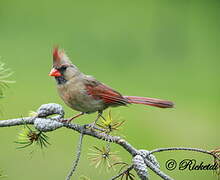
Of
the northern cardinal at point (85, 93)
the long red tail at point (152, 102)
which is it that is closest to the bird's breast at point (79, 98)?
the northern cardinal at point (85, 93)

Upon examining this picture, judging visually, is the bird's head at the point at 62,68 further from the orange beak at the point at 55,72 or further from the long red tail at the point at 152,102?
the long red tail at the point at 152,102

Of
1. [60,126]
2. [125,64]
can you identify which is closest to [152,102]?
[60,126]

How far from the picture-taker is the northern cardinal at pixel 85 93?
2027 mm

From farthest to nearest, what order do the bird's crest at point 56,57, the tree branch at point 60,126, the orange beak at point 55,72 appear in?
1. the orange beak at point 55,72
2. the bird's crest at point 56,57
3. the tree branch at point 60,126

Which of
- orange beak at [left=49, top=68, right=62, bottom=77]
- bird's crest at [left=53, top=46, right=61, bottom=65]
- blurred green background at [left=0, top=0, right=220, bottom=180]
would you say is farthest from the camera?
blurred green background at [left=0, top=0, right=220, bottom=180]

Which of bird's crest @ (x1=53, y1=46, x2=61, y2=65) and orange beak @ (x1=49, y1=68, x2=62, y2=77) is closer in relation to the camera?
bird's crest @ (x1=53, y1=46, x2=61, y2=65)

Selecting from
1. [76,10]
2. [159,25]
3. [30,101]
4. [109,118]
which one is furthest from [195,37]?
[109,118]

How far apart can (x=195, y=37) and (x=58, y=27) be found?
4.59ft

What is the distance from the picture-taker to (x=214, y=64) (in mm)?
5953

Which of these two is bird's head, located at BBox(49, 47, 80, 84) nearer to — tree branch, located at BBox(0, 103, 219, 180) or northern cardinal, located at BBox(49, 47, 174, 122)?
northern cardinal, located at BBox(49, 47, 174, 122)

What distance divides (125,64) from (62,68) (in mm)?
3319

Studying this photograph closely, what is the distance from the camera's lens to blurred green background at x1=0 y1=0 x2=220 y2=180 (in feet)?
A: 12.8

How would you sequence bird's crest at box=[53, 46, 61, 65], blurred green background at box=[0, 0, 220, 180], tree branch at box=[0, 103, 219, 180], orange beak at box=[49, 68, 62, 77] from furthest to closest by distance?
1. blurred green background at box=[0, 0, 220, 180]
2. orange beak at box=[49, 68, 62, 77]
3. bird's crest at box=[53, 46, 61, 65]
4. tree branch at box=[0, 103, 219, 180]

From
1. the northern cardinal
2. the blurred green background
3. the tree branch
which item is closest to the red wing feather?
the northern cardinal
